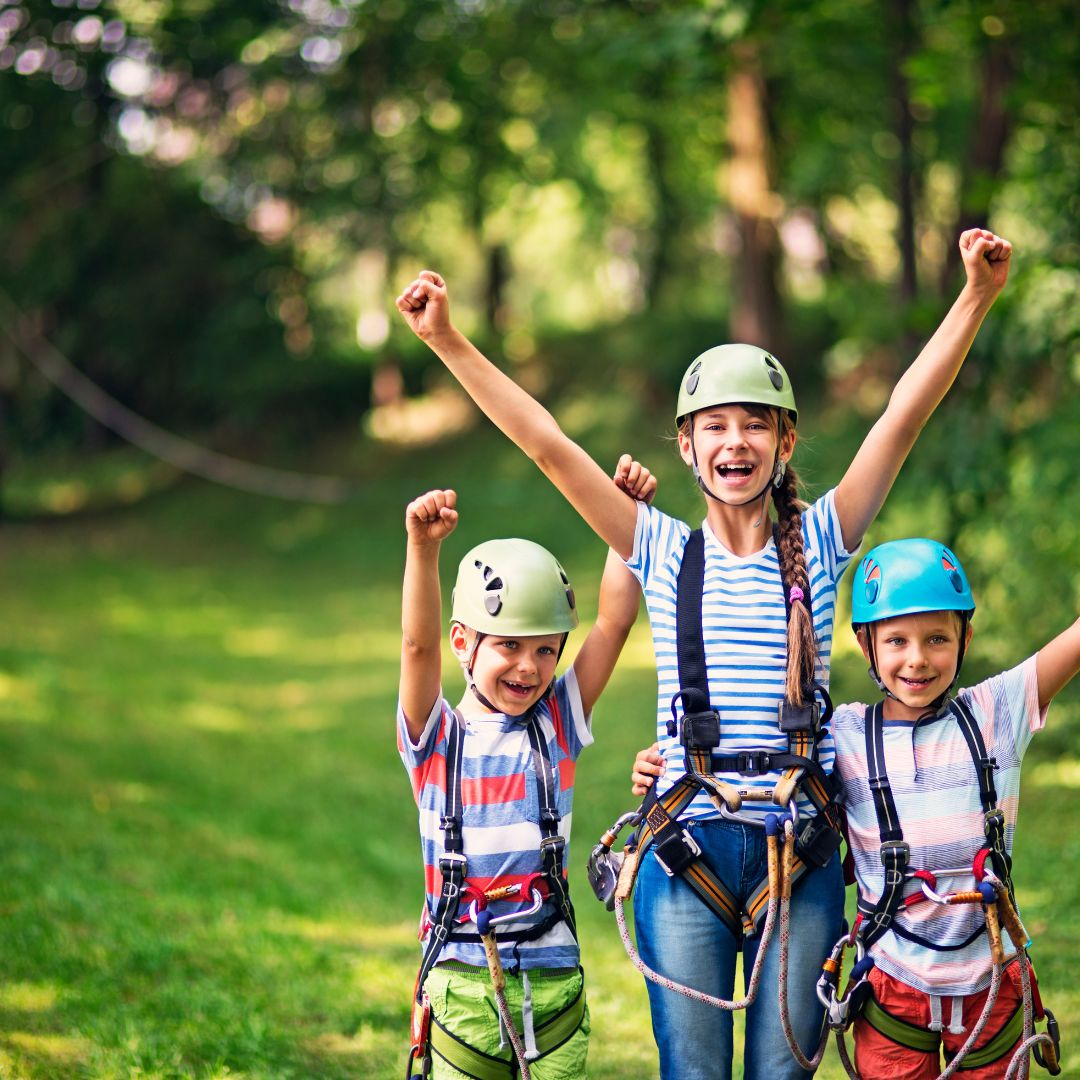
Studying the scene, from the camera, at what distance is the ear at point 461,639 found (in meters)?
3.46

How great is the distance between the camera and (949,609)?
3.34 metres

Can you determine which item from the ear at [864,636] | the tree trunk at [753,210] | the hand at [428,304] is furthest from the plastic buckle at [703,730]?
the tree trunk at [753,210]

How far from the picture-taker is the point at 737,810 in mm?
3148

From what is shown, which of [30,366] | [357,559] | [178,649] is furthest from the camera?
[30,366]

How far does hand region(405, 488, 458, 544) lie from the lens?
3.21 meters

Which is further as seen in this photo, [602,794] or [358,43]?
[358,43]

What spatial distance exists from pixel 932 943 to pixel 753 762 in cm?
59

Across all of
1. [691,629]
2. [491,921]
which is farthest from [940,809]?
[491,921]

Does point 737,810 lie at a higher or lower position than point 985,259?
lower

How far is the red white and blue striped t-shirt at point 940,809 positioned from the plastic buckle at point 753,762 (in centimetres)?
26

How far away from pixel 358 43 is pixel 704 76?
1032cm

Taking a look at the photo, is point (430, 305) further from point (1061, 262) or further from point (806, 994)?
point (1061, 262)

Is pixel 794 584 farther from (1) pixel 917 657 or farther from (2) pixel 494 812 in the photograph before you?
(2) pixel 494 812

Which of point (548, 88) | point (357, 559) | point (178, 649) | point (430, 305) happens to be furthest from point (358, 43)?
point (430, 305)
